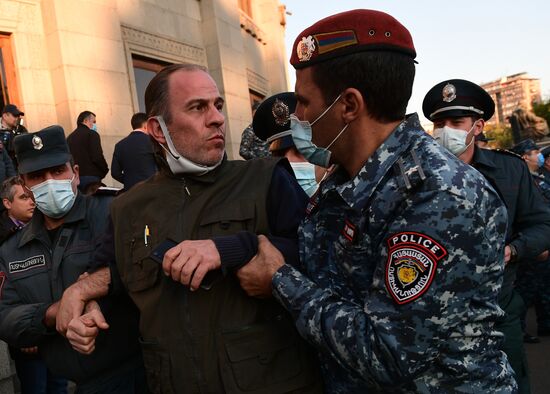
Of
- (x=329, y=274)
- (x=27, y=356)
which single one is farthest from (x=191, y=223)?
(x=27, y=356)

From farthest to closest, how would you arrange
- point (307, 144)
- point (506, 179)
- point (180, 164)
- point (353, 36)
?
1. point (506, 179)
2. point (180, 164)
3. point (307, 144)
4. point (353, 36)

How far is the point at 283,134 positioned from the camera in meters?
3.32

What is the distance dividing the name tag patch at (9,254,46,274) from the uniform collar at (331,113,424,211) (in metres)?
1.81

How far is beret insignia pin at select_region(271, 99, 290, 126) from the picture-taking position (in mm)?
3305

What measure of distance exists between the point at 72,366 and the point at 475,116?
9.04 feet

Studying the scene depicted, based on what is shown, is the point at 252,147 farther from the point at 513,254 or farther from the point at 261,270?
the point at 261,270

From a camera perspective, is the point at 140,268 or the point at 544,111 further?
the point at 544,111

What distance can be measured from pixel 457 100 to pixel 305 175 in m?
1.08

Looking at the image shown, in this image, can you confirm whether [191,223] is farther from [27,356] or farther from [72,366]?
[27,356]

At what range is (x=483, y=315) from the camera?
140cm

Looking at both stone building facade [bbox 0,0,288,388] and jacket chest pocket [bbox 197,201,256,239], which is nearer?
jacket chest pocket [bbox 197,201,256,239]

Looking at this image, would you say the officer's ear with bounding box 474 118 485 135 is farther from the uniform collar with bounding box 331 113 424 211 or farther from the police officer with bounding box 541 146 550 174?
the police officer with bounding box 541 146 550 174

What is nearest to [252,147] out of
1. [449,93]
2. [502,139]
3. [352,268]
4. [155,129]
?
[449,93]

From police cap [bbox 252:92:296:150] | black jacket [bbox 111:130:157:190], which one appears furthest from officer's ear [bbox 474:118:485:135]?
black jacket [bbox 111:130:157:190]
